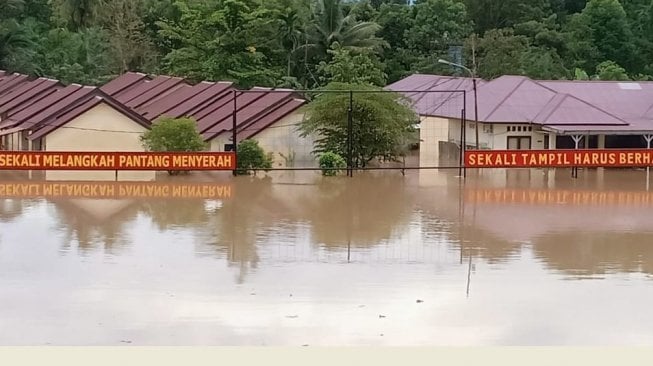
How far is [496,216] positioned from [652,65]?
116ft

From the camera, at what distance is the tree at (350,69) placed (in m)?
42.5

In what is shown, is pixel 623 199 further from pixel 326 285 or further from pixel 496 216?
pixel 326 285

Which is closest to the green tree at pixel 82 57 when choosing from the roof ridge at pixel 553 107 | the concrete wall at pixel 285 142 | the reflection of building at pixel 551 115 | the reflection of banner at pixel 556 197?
the concrete wall at pixel 285 142

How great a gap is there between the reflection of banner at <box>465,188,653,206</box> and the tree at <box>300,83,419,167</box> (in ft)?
15.7

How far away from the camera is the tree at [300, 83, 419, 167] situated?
31.5m

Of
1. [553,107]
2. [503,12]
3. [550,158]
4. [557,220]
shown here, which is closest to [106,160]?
[550,158]

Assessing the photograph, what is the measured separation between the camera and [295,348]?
11.7 metres

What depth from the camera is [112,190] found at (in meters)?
27.2

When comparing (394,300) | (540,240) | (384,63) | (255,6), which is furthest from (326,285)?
(384,63)

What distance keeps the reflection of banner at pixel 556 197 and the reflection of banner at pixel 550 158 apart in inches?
76.1

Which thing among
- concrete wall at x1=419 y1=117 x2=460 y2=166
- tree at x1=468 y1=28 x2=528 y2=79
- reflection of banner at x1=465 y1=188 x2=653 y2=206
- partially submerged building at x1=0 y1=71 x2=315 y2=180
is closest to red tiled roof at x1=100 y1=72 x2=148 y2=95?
partially submerged building at x1=0 y1=71 x2=315 y2=180

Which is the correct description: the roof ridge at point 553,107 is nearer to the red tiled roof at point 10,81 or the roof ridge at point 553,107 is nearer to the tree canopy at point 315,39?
the tree canopy at point 315,39

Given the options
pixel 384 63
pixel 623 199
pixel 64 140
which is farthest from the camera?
pixel 384 63

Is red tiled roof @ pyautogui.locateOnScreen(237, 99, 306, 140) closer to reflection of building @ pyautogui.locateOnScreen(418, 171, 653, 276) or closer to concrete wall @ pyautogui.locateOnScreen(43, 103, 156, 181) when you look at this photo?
concrete wall @ pyautogui.locateOnScreen(43, 103, 156, 181)
